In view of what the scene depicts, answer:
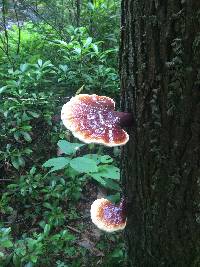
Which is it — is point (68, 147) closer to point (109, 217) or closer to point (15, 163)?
point (109, 217)

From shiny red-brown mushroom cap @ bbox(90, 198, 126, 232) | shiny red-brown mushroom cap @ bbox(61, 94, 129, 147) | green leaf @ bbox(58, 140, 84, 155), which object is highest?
shiny red-brown mushroom cap @ bbox(61, 94, 129, 147)

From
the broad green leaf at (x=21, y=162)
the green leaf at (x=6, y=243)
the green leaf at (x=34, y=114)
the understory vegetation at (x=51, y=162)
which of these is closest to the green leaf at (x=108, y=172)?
the understory vegetation at (x=51, y=162)

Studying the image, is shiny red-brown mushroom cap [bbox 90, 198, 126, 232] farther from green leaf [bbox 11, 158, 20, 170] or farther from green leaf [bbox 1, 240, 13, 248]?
green leaf [bbox 11, 158, 20, 170]

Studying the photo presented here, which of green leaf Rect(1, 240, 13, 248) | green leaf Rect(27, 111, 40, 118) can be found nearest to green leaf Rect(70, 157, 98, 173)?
green leaf Rect(1, 240, 13, 248)

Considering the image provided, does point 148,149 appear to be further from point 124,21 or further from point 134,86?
point 124,21

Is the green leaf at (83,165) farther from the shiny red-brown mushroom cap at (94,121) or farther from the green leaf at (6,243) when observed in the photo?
the green leaf at (6,243)

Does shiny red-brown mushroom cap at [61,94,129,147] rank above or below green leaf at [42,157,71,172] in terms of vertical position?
above

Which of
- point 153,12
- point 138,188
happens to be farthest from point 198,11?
point 138,188

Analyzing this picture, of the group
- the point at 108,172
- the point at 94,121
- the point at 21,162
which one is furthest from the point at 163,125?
the point at 21,162
